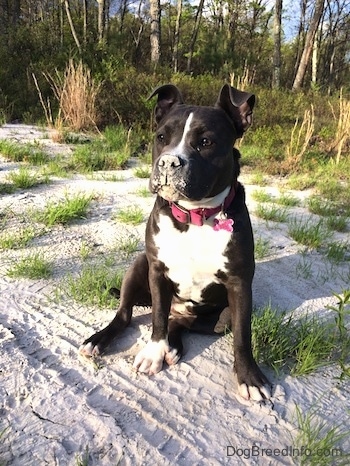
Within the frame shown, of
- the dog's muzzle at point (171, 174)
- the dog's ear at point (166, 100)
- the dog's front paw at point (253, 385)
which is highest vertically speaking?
the dog's ear at point (166, 100)

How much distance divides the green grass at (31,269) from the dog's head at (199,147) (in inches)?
48.0

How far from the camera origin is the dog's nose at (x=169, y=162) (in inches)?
73.7

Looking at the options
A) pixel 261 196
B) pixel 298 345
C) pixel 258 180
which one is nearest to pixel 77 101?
pixel 258 180

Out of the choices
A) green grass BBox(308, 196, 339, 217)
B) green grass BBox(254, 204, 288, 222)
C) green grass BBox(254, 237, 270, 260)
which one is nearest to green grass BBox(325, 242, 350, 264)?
green grass BBox(254, 237, 270, 260)

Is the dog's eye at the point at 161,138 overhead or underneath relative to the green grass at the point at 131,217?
overhead

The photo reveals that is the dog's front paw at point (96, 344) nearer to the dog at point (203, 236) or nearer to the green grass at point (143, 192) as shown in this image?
the dog at point (203, 236)

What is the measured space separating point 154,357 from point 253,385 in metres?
0.51

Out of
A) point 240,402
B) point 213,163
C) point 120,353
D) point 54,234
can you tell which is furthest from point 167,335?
point 54,234

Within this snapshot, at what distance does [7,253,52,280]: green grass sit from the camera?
9.29ft

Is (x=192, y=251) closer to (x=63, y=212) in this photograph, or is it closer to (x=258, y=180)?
(x=63, y=212)

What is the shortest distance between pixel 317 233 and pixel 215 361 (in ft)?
7.02

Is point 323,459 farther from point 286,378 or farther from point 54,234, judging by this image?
point 54,234

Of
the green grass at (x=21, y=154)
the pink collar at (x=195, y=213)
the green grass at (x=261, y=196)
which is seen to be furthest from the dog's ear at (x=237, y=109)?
the green grass at (x=21, y=154)

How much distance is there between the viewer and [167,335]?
2.27 meters
